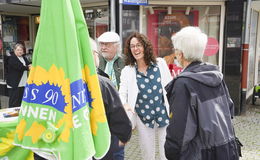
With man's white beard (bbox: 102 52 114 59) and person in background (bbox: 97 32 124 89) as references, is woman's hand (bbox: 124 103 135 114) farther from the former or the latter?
man's white beard (bbox: 102 52 114 59)

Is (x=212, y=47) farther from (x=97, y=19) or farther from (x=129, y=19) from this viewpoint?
(x=97, y=19)

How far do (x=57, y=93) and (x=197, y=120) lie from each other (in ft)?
3.33

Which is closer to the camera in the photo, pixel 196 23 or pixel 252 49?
pixel 196 23

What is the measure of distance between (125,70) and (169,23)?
4.28 metres

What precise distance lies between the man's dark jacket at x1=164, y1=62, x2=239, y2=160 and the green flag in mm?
705

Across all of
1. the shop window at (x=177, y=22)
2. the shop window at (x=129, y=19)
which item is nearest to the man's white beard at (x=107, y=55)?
the shop window at (x=129, y=19)

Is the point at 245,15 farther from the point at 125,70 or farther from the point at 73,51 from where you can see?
the point at 73,51

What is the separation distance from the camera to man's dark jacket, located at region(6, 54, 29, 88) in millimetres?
6031

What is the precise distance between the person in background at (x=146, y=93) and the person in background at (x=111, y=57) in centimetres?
40

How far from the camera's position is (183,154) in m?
1.96

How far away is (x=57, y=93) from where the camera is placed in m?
1.41

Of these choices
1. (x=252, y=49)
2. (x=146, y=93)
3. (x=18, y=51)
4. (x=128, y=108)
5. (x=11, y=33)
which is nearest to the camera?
(x=128, y=108)

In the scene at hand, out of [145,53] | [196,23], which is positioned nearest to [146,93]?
[145,53]

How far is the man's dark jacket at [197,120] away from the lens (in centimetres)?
194
